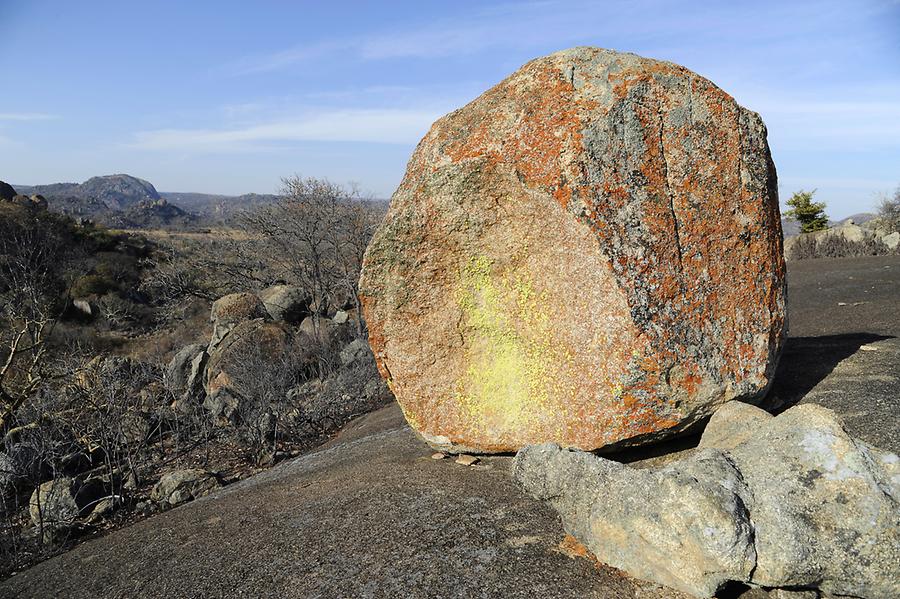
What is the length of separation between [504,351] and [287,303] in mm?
12778

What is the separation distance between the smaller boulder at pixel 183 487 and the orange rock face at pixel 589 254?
3876 mm

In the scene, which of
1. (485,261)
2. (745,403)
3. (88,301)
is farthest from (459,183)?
(88,301)

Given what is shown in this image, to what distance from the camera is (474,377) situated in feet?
14.5

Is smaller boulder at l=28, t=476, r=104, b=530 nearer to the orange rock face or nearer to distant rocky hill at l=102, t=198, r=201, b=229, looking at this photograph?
the orange rock face

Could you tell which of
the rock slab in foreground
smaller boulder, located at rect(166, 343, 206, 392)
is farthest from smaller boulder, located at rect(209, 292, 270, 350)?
the rock slab in foreground

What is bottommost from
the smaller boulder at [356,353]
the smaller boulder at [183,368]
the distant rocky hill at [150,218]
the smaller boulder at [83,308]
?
the smaller boulder at [83,308]

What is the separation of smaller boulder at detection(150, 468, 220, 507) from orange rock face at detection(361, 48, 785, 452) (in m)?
3.88

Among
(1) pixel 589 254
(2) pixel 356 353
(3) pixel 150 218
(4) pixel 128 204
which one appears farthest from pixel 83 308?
(4) pixel 128 204

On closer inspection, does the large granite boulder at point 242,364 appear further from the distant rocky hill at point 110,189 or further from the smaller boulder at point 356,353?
the distant rocky hill at point 110,189

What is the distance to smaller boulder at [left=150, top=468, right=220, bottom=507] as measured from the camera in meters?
6.70

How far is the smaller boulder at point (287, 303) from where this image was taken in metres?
16.0

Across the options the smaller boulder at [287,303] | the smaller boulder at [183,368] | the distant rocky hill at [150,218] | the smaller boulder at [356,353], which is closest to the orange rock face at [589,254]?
the smaller boulder at [356,353]

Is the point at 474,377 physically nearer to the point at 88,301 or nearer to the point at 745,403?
the point at 745,403

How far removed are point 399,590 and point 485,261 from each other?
2.25 meters
